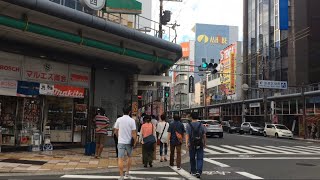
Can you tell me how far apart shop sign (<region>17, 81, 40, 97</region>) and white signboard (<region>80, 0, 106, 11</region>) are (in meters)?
4.03

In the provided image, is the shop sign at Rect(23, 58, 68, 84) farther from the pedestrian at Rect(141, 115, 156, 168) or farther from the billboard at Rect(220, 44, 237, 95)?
the billboard at Rect(220, 44, 237, 95)

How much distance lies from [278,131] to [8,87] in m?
31.6

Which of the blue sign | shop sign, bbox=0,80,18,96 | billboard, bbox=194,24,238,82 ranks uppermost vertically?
billboard, bbox=194,24,238,82

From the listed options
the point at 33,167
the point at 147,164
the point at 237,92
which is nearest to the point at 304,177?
the point at 147,164

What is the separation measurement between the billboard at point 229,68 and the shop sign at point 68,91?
172 ft

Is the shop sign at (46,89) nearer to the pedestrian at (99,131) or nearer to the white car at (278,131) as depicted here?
the pedestrian at (99,131)

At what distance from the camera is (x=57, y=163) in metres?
13.1

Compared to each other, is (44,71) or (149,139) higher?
(44,71)

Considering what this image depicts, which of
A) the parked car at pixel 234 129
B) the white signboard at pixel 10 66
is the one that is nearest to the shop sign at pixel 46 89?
the white signboard at pixel 10 66

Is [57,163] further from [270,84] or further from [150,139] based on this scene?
[270,84]

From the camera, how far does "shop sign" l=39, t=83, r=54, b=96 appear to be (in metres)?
16.8

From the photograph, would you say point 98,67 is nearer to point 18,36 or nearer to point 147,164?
point 18,36

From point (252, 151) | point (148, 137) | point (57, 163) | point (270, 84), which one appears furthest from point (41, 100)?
point (270, 84)

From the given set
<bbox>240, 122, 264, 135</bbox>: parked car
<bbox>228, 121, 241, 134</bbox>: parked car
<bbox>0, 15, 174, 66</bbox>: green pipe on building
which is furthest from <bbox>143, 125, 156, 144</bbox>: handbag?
<bbox>228, 121, 241, 134</bbox>: parked car
